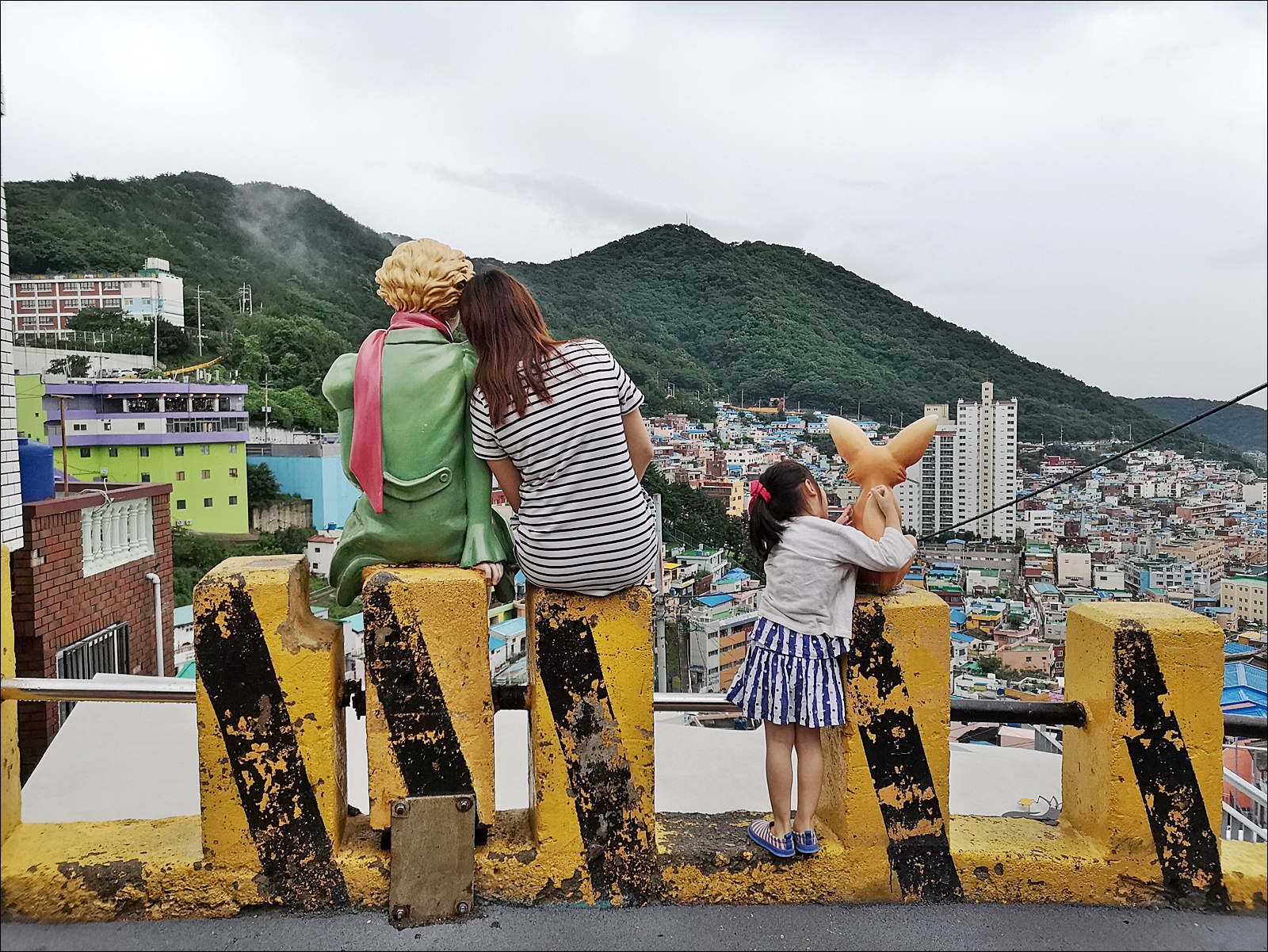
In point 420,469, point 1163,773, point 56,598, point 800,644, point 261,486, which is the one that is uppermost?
point 420,469

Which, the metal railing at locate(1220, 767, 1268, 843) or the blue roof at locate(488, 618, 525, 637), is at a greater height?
the blue roof at locate(488, 618, 525, 637)

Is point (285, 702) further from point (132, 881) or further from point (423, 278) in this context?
point (423, 278)

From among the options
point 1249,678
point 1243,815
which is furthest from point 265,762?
point 1249,678

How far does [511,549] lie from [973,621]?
9632 millimetres

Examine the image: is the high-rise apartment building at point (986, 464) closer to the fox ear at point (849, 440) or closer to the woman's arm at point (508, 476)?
the fox ear at point (849, 440)

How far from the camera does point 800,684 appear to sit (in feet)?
5.77

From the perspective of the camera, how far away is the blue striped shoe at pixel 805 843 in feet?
5.67

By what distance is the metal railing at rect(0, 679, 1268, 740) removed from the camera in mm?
1689

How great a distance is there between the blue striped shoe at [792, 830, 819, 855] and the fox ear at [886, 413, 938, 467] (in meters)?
0.85

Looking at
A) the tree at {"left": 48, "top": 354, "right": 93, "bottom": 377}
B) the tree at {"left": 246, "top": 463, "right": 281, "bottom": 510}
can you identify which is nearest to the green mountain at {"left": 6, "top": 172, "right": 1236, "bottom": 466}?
the tree at {"left": 246, "top": 463, "right": 281, "bottom": 510}

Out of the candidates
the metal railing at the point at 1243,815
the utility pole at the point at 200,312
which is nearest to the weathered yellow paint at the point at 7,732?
the metal railing at the point at 1243,815

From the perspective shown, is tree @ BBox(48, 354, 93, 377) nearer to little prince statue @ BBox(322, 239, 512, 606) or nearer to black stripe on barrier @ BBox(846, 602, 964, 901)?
little prince statue @ BBox(322, 239, 512, 606)

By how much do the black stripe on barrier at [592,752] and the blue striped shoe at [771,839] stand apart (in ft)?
0.73

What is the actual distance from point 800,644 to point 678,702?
0.31m
